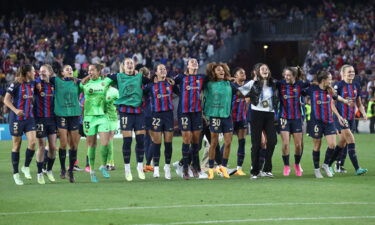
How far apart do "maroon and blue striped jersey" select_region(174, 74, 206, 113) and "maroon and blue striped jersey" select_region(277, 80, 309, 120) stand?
5.12 ft

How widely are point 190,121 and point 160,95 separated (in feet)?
2.43

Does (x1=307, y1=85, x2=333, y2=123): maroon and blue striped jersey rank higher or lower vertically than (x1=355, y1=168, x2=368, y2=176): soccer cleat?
higher

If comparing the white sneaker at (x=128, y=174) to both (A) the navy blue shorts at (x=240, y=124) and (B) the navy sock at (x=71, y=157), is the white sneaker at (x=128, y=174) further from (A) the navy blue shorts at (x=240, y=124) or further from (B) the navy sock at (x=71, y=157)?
(A) the navy blue shorts at (x=240, y=124)

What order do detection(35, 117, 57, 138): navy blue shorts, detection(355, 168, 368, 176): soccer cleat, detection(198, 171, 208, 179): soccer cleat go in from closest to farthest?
detection(35, 117, 57, 138): navy blue shorts
detection(198, 171, 208, 179): soccer cleat
detection(355, 168, 368, 176): soccer cleat

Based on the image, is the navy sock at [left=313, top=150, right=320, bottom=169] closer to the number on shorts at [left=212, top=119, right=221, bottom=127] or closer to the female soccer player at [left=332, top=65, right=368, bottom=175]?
the female soccer player at [left=332, top=65, right=368, bottom=175]

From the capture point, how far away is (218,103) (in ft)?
55.1

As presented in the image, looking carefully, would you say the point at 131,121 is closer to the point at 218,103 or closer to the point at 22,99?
the point at 218,103

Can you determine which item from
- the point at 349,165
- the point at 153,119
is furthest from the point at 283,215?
the point at 349,165

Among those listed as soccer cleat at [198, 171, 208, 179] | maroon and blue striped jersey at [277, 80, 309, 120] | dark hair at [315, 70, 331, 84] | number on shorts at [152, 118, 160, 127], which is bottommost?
soccer cleat at [198, 171, 208, 179]

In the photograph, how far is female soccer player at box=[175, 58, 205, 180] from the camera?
16672mm

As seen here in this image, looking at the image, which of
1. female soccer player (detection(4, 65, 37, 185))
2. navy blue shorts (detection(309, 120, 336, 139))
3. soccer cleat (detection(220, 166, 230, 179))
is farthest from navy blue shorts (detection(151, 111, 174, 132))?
navy blue shorts (detection(309, 120, 336, 139))

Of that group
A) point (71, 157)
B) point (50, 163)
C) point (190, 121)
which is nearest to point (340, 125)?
point (190, 121)

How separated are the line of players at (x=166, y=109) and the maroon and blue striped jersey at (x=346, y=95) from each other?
620 mm

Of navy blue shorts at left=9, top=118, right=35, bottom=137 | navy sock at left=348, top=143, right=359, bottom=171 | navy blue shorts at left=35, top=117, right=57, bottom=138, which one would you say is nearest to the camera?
navy blue shorts at left=9, top=118, right=35, bottom=137
